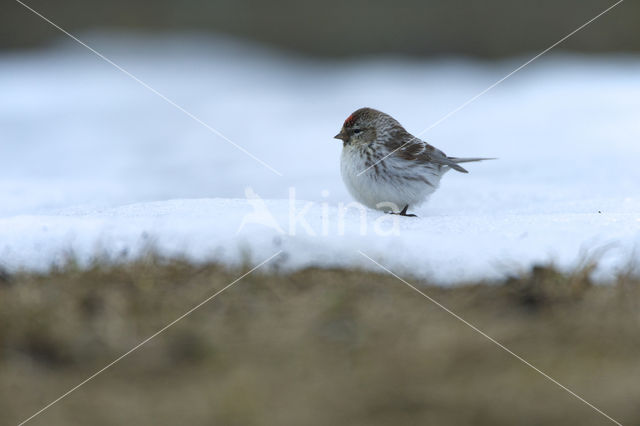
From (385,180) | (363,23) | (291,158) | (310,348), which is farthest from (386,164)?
(363,23)

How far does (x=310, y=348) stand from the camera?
2.94 m

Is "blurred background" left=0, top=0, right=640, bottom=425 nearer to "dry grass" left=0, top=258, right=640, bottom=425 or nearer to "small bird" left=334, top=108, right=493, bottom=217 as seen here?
"dry grass" left=0, top=258, right=640, bottom=425

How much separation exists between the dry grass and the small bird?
1.46 metres

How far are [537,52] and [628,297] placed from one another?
7474 millimetres

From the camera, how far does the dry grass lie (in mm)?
2684

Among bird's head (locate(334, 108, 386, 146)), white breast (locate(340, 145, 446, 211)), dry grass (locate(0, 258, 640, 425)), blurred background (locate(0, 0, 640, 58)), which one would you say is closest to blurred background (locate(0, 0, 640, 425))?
dry grass (locate(0, 258, 640, 425))

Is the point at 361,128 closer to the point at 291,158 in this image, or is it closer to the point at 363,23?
the point at 291,158

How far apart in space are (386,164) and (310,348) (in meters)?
2.01

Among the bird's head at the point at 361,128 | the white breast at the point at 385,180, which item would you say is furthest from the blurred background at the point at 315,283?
the bird's head at the point at 361,128

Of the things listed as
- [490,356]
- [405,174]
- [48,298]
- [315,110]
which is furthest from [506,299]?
[315,110]

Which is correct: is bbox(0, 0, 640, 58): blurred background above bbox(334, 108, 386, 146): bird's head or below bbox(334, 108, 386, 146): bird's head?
above

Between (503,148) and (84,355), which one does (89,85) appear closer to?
(503,148)

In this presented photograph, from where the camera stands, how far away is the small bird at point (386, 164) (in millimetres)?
4652

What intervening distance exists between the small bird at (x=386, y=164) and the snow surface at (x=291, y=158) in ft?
1.02
